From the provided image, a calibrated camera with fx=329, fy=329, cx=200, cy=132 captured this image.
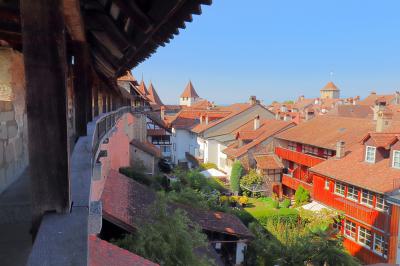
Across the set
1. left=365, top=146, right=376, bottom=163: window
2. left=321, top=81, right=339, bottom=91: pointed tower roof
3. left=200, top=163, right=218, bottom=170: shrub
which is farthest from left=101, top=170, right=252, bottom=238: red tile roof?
left=321, top=81, right=339, bottom=91: pointed tower roof

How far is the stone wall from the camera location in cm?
513

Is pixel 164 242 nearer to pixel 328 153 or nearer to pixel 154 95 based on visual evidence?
pixel 328 153

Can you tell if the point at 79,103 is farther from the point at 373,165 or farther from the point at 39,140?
the point at 373,165

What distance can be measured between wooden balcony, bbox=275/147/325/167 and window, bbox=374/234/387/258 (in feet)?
27.7

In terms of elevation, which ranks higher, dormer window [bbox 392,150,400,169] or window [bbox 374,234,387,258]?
dormer window [bbox 392,150,400,169]

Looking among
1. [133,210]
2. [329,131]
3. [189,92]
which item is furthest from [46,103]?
[189,92]

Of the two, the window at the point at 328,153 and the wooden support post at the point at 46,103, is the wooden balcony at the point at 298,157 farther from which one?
the wooden support post at the point at 46,103

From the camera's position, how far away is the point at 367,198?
18.0 meters

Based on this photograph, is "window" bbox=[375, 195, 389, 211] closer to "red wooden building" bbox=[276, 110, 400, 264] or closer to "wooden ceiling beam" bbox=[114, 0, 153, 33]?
"red wooden building" bbox=[276, 110, 400, 264]

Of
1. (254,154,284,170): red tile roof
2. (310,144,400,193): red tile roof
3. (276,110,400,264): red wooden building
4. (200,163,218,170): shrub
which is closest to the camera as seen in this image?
(276,110,400,264): red wooden building

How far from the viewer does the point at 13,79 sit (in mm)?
5492

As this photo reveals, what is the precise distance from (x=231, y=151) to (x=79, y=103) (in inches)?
1080

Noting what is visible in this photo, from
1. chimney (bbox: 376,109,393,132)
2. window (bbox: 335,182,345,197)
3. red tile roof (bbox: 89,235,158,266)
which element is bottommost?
window (bbox: 335,182,345,197)

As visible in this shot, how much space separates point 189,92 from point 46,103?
3389 inches
